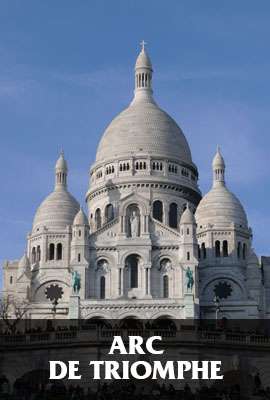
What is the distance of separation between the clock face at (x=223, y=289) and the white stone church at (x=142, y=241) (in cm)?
10

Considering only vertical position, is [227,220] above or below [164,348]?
above

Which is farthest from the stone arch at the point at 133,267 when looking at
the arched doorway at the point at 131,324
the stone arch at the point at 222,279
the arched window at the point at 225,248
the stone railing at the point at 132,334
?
the stone railing at the point at 132,334

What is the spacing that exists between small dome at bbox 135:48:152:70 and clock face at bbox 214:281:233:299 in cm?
3276

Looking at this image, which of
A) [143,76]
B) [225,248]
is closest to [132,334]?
[225,248]

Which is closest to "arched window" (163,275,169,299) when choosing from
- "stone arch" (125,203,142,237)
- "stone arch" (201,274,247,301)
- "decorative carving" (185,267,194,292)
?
"decorative carving" (185,267,194,292)

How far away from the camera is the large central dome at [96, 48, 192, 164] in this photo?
12681 centimetres

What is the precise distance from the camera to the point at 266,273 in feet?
389

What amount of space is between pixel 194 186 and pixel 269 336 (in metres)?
63.0

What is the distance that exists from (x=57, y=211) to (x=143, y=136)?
13.2 metres

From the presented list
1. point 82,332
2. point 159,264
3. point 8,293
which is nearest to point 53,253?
point 8,293

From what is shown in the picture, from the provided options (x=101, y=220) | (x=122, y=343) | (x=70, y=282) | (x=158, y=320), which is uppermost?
(x=101, y=220)

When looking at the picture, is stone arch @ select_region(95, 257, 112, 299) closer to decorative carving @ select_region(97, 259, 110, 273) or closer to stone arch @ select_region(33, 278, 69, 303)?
decorative carving @ select_region(97, 259, 110, 273)

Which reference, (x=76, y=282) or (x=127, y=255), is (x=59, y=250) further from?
(x=76, y=282)

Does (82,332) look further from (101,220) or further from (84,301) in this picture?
(101,220)
